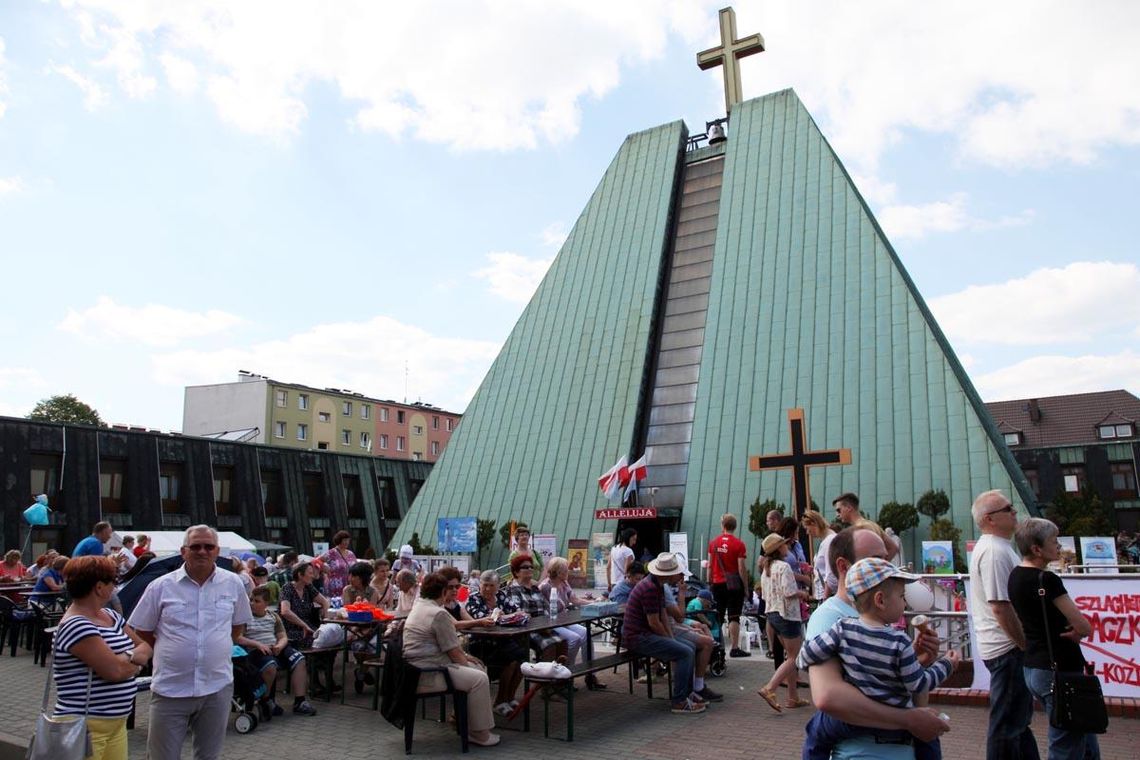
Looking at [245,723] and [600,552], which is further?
[600,552]

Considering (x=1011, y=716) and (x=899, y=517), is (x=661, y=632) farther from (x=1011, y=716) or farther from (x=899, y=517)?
(x=899, y=517)

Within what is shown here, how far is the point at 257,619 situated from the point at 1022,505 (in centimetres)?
1364

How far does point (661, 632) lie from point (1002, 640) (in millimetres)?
3625

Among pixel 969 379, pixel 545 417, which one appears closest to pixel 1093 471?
pixel 969 379

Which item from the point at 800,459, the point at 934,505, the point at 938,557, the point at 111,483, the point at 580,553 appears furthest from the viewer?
the point at 111,483

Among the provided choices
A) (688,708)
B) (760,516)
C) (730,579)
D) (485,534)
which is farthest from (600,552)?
(688,708)

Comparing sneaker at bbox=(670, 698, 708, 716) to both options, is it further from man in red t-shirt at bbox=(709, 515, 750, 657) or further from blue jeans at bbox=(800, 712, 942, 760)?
blue jeans at bbox=(800, 712, 942, 760)

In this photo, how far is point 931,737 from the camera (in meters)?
2.94

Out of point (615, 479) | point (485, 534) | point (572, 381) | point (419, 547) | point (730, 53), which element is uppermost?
point (730, 53)

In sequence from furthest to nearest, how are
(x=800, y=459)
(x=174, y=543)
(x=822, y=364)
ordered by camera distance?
1. (x=174, y=543)
2. (x=822, y=364)
3. (x=800, y=459)

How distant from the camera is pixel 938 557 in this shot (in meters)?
14.6

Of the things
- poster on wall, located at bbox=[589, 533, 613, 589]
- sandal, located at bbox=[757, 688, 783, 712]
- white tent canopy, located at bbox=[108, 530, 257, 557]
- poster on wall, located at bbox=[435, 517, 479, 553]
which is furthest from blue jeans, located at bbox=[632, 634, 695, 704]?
white tent canopy, located at bbox=[108, 530, 257, 557]

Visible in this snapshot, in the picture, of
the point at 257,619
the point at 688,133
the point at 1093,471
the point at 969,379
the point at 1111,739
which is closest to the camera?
the point at 1111,739

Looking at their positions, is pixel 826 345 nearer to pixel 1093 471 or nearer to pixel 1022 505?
pixel 1022 505
